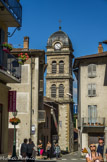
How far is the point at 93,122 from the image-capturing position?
41469 mm

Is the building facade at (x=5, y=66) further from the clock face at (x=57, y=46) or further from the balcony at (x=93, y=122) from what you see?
the clock face at (x=57, y=46)

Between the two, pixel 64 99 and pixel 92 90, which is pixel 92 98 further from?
pixel 64 99

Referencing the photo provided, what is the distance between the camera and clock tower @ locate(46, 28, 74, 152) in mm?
72312

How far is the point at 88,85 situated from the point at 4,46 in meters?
28.6

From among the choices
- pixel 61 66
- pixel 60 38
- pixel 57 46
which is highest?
pixel 60 38

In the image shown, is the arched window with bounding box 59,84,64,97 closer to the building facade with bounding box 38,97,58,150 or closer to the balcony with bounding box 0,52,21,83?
the building facade with bounding box 38,97,58,150

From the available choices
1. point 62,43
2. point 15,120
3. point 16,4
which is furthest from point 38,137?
point 62,43

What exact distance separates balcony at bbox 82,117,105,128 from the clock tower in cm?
2948

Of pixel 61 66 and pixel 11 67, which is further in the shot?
pixel 61 66

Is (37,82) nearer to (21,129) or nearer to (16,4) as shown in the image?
(21,129)

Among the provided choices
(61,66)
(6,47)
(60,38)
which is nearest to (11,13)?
(6,47)

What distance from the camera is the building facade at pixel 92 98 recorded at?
4125 cm

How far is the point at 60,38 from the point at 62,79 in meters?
9.92

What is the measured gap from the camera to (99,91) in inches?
1672
